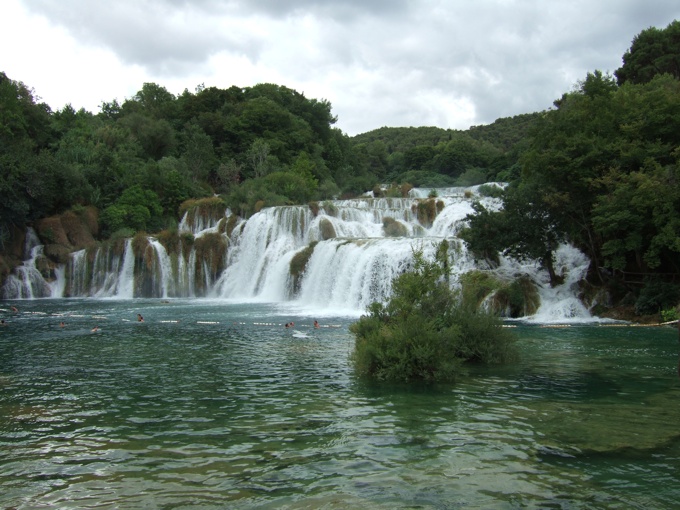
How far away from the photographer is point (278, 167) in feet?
184

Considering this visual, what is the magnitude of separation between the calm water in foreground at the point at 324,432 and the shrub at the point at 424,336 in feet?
1.82

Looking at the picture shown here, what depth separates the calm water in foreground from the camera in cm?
600

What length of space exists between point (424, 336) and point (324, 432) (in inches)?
151

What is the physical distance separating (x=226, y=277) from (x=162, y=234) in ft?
17.2

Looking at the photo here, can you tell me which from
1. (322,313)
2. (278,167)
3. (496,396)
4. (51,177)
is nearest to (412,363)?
(496,396)

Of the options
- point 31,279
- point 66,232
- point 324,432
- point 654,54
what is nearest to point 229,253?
point 66,232

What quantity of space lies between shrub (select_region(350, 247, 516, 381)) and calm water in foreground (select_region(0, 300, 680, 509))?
556mm

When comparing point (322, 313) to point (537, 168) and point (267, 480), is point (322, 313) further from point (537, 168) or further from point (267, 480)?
point (267, 480)

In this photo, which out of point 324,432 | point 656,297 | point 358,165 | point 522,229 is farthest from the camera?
point 358,165

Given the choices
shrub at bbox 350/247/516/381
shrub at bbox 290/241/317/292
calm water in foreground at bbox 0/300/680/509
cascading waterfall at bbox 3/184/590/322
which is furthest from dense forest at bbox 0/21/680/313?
shrub at bbox 350/247/516/381

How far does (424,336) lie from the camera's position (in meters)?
11.3

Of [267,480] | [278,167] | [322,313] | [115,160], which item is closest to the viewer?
[267,480]

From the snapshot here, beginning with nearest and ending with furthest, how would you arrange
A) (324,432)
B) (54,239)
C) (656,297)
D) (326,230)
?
(324,432)
(656,297)
(326,230)
(54,239)

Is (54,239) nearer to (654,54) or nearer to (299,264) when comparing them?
(299,264)
